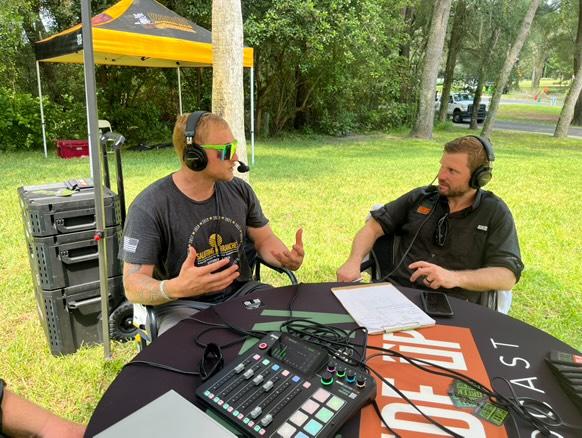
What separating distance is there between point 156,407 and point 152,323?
82cm

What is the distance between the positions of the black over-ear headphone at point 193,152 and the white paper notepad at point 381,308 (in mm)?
859

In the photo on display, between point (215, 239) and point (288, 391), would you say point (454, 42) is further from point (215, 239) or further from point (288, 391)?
point (288, 391)

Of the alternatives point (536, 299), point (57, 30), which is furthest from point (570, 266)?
point (57, 30)

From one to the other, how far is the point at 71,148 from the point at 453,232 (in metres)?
9.69

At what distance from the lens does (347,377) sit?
3.94ft

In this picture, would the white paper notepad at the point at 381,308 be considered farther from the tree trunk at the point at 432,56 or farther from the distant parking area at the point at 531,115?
the distant parking area at the point at 531,115

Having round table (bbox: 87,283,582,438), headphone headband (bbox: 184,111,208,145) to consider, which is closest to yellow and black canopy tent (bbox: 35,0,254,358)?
headphone headband (bbox: 184,111,208,145)

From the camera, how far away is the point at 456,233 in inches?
98.1

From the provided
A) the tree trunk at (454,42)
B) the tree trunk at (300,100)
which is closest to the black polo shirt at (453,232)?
the tree trunk at (300,100)

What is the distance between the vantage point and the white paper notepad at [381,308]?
161 cm

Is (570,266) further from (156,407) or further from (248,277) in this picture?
(156,407)

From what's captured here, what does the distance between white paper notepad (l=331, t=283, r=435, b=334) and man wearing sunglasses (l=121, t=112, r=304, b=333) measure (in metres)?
0.41

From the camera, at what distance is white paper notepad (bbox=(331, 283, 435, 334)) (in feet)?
5.29

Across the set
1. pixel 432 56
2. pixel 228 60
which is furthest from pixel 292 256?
pixel 432 56
